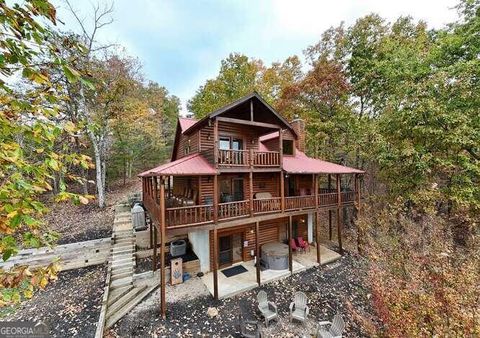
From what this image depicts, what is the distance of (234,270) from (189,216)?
5083 mm

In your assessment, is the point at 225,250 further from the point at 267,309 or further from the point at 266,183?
the point at 266,183

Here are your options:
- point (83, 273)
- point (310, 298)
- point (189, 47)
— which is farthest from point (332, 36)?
point (83, 273)

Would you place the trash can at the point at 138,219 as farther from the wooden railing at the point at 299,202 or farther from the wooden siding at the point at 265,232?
the wooden railing at the point at 299,202

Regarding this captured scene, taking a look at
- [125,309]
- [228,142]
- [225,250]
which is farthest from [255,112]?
[125,309]

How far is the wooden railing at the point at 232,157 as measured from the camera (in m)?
11.1

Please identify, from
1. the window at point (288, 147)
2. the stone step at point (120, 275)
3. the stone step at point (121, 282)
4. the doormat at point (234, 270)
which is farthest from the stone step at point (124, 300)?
the window at point (288, 147)

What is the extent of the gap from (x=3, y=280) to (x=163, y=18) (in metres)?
15.9

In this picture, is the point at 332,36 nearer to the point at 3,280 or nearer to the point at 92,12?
the point at 92,12

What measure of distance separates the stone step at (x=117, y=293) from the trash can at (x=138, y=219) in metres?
5.67

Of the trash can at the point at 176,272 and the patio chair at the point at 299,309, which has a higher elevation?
the trash can at the point at 176,272

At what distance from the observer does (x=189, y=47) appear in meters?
19.2

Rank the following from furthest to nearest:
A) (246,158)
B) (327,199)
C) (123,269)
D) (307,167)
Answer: (327,199) → (307,167) → (246,158) → (123,269)

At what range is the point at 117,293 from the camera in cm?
990

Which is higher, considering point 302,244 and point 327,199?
point 327,199
